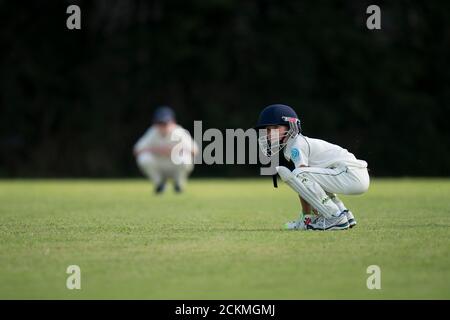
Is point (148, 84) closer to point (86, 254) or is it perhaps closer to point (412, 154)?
point (412, 154)

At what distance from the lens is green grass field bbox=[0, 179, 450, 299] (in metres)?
6.31

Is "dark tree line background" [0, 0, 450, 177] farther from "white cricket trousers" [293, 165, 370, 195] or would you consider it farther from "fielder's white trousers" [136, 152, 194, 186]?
"white cricket trousers" [293, 165, 370, 195]

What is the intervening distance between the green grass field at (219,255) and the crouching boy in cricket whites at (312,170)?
0.26m

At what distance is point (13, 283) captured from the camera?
6.60 meters

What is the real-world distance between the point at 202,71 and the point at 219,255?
24.6 meters

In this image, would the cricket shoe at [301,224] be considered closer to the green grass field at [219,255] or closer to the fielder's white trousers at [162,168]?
the green grass field at [219,255]

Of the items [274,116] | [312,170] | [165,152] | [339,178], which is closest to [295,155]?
[312,170]

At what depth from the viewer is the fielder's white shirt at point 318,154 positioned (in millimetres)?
9289

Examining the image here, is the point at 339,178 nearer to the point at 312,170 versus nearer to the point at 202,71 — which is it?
the point at 312,170

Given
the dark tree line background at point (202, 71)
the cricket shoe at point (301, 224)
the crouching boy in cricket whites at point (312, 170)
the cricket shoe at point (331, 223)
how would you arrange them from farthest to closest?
the dark tree line background at point (202, 71)
the cricket shoe at point (301, 224)
the cricket shoe at point (331, 223)
the crouching boy in cricket whites at point (312, 170)

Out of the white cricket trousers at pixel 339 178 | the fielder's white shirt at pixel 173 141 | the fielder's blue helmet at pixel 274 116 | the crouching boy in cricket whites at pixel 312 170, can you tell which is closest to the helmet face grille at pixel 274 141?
the crouching boy in cricket whites at pixel 312 170

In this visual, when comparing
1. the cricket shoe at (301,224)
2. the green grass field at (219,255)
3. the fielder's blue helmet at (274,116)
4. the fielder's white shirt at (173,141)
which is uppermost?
the fielder's white shirt at (173,141)
